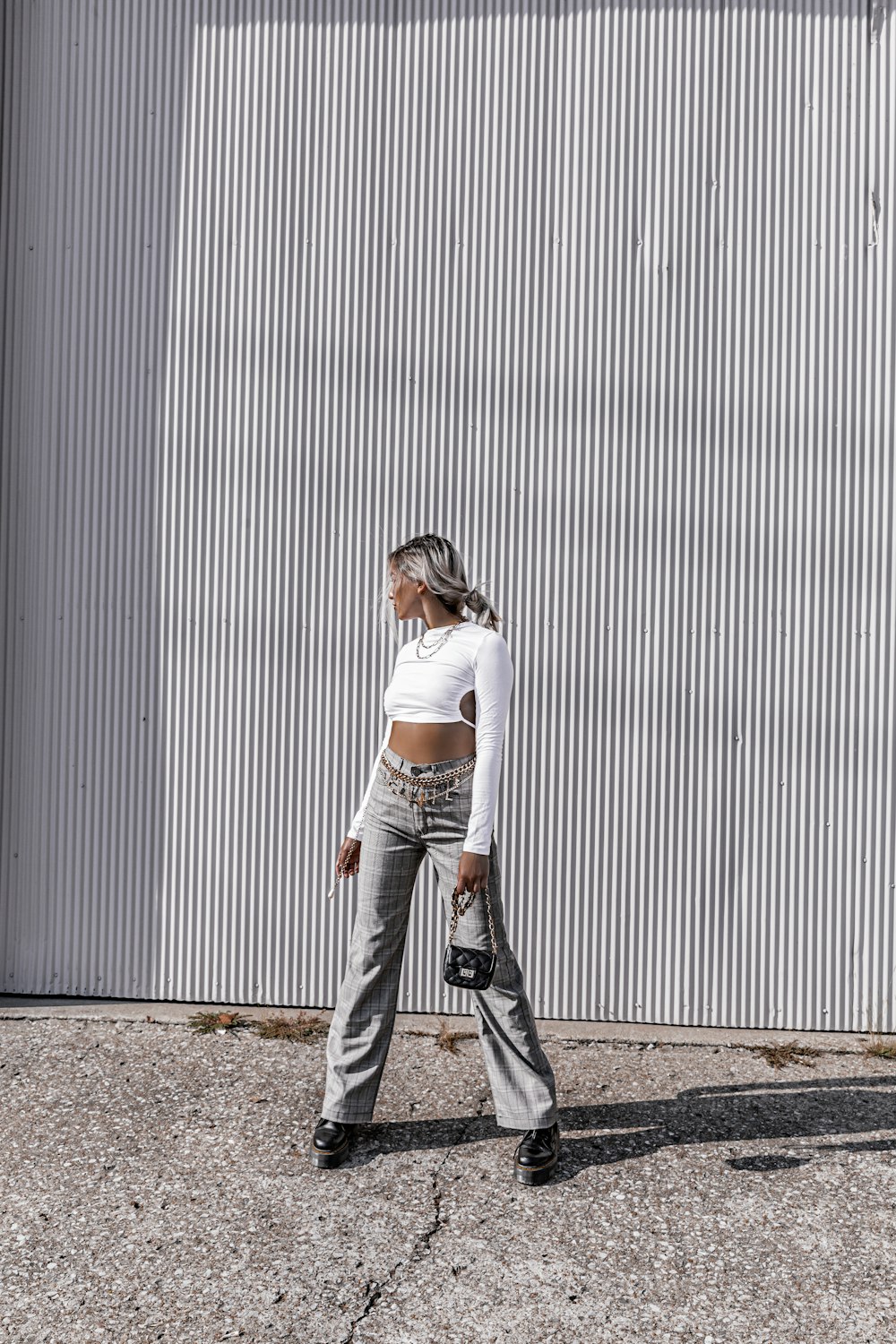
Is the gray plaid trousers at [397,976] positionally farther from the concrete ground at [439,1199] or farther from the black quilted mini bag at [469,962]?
the concrete ground at [439,1199]

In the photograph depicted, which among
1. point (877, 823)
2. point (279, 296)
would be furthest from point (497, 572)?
point (877, 823)

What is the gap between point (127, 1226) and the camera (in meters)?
2.84

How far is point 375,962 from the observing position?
10.6ft

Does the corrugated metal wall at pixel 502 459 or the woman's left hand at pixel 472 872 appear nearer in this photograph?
the woman's left hand at pixel 472 872

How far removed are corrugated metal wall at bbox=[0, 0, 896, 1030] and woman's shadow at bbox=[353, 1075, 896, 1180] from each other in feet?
2.03

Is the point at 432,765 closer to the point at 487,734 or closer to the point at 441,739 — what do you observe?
the point at 441,739

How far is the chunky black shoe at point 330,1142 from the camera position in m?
3.14

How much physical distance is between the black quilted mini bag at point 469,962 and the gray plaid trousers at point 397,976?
28 mm

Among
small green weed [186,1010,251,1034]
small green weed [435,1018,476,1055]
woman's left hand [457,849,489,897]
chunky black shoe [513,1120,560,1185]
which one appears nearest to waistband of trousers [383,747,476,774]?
woman's left hand [457,849,489,897]

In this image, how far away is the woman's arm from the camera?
3.01m

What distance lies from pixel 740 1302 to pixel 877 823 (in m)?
2.31

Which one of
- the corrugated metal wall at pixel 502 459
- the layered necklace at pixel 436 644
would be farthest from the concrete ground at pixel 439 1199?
the layered necklace at pixel 436 644

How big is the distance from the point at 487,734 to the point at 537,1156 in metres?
1.29

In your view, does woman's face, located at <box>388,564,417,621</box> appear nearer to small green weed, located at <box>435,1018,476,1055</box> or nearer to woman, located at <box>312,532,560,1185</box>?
woman, located at <box>312,532,560,1185</box>
